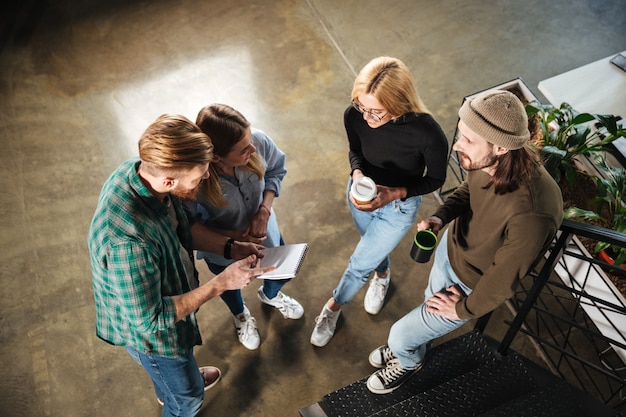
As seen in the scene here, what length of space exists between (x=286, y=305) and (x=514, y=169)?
179 cm

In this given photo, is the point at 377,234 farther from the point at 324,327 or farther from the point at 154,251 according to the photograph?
the point at 154,251

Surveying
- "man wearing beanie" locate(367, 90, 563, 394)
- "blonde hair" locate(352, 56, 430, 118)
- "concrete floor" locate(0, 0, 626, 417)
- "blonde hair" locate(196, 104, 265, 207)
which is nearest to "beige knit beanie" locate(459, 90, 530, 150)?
"man wearing beanie" locate(367, 90, 563, 394)

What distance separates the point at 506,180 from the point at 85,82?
150 inches

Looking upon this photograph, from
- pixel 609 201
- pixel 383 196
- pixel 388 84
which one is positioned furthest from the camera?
pixel 609 201

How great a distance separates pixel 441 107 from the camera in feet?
14.2

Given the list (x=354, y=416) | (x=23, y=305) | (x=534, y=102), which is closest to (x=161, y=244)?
(x=354, y=416)

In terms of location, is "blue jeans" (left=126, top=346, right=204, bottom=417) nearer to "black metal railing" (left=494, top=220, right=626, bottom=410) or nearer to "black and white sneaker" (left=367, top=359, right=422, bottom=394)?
"black and white sneaker" (left=367, top=359, right=422, bottom=394)

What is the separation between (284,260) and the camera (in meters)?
2.47

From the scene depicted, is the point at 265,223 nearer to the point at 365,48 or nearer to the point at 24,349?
the point at 24,349

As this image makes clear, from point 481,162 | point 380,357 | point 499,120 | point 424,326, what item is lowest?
point 380,357

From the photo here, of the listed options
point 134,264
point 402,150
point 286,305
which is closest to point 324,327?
point 286,305

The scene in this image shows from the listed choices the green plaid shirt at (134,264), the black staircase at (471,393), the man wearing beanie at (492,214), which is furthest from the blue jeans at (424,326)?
the green plaid shirt at (134,264)

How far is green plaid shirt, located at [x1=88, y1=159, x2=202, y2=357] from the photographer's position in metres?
1.73

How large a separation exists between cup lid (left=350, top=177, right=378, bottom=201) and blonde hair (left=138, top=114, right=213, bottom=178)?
2.59 ft
